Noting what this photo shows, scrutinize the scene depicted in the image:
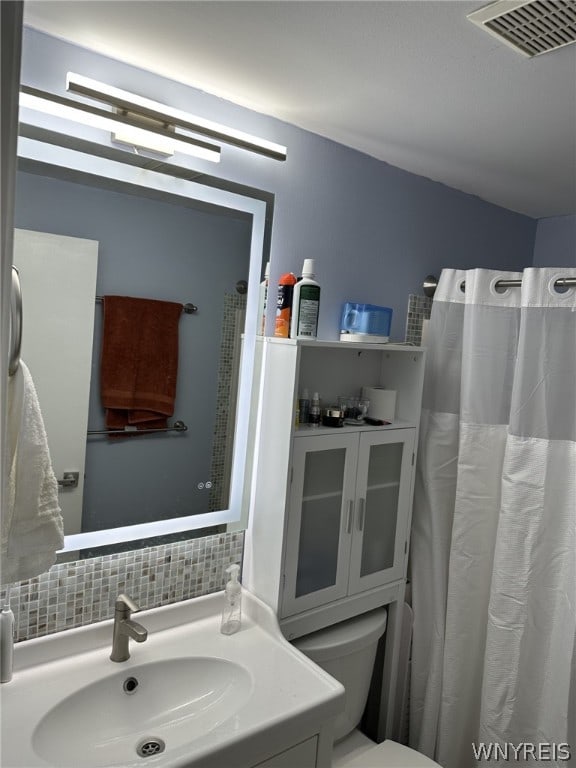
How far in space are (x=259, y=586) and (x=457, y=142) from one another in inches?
60.6

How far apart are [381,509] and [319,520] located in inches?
11.3

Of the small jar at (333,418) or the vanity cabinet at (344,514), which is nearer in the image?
the vanity cabinet at (344,514)

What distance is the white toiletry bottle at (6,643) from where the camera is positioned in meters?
1.29

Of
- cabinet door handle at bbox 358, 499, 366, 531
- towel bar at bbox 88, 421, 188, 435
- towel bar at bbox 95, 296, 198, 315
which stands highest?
towel bar at bbox 95, 296, 198, 315

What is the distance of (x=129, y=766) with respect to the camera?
1097 millimetres

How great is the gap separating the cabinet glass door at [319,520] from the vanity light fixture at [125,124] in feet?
2.79

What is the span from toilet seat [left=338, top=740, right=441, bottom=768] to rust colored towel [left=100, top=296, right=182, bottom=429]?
122 cm

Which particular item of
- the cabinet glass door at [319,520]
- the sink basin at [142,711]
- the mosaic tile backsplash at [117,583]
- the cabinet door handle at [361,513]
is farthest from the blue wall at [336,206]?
the sink basin at [142,711]

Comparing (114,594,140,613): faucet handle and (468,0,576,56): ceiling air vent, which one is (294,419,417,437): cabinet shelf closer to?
(114,594,140,613): faucet handle

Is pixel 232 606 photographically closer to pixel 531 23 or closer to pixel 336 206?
pixel 336 206

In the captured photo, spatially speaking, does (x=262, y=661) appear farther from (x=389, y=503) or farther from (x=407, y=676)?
(x=407, y=676)

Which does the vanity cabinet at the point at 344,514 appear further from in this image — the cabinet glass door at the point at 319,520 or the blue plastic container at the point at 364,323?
the blue plastic container at the point at 364,323

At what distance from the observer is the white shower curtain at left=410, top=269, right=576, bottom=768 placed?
1824mm

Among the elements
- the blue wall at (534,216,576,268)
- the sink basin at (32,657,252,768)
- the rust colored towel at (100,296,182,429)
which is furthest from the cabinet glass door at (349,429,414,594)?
the blue wall at (534,216,576,268)
